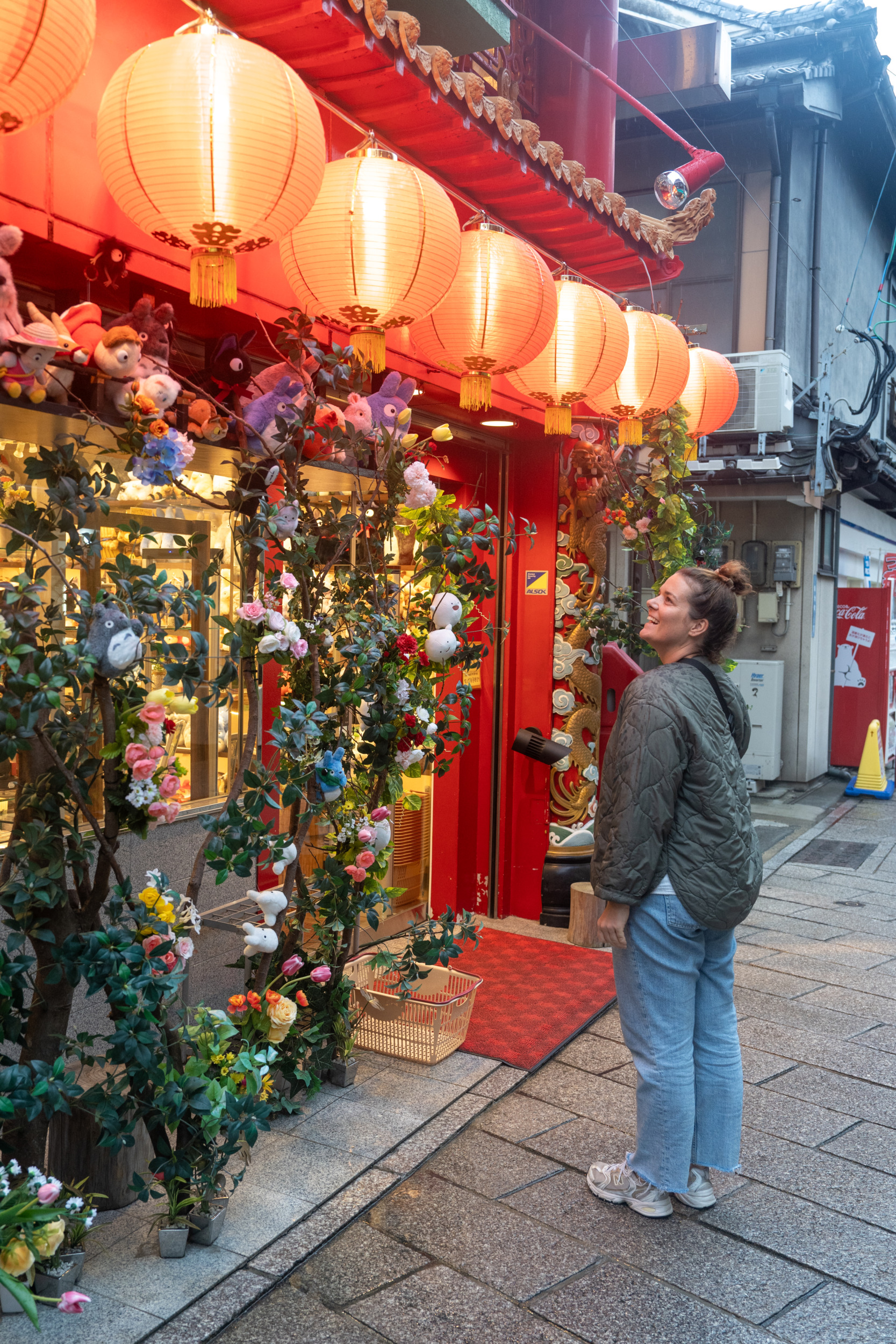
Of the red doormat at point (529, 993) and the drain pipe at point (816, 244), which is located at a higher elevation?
the drain pipe at point (816, 244)

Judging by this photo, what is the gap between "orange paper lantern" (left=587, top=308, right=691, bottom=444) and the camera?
604 centimetres

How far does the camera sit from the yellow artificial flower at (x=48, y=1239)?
8.45ft

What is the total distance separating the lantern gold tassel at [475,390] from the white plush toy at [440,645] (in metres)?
1.17

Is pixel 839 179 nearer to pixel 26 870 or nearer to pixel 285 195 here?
pixel 285 195

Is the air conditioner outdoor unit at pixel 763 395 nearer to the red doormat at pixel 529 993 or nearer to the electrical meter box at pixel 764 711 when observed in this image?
the electrical meter box at pixel 764 711

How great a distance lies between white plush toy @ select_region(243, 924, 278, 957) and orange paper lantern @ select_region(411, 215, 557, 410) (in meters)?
2.61

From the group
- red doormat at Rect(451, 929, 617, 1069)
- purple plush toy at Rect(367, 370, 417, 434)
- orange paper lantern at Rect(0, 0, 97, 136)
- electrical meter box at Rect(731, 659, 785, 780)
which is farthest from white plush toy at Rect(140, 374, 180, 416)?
electrical meter box at Rect(731, 659, 785, 780)

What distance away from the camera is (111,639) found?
2732 millimetres

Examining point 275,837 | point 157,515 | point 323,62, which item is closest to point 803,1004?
point 275,837

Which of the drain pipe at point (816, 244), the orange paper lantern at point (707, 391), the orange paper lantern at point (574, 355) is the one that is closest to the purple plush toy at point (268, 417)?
the orange paper lantern at point (574, 355)

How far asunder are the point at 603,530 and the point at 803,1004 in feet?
10.8

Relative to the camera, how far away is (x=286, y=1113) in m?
4.19

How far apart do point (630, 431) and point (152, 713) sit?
4247 millimetres

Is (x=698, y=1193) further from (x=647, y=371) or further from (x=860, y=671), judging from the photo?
(x=860, y=671)
